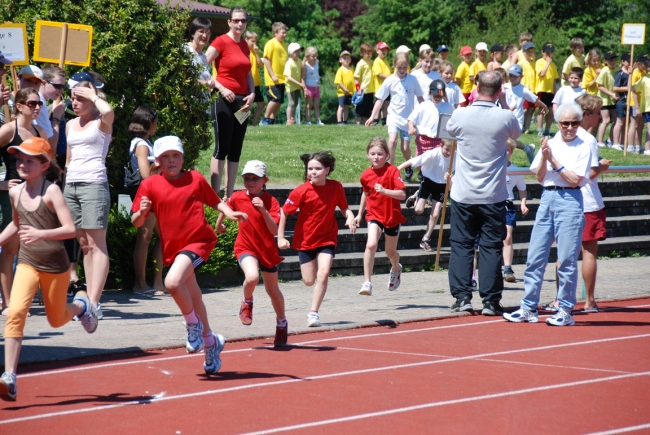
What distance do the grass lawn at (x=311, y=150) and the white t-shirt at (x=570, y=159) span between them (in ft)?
19.6

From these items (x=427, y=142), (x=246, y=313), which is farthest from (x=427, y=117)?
(x=246, y=313)

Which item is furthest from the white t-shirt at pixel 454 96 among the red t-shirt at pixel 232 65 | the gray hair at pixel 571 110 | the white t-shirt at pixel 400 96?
the gray hair at pixel 571 110

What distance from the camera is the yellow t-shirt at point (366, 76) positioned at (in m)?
24.8

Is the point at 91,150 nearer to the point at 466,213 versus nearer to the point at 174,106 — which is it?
the point at 174,106

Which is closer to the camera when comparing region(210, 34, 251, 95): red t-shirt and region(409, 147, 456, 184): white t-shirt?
region(210, 34, 251, 95): red t-shirt

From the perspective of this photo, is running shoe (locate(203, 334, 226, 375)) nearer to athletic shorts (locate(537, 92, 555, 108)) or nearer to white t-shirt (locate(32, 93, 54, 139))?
white t-shirt (locate(32, 93, 54, 139))

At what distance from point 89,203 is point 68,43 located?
2.24 m

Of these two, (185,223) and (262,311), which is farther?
A: (262,311)

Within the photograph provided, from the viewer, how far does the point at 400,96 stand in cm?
1691

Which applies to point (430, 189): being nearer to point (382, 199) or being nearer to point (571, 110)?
point (382, 199)

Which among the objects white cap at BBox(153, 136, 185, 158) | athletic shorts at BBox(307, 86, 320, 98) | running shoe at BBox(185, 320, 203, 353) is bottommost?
running shoe at BBox(185, 320, 203, 353)

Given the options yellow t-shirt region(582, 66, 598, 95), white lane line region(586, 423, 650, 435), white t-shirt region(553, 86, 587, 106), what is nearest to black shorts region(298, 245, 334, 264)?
white lane line region(586, 423, 650, 435)

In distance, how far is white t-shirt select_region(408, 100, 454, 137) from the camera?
15125 mm

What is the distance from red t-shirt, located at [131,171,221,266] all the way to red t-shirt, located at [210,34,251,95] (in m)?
5.63
